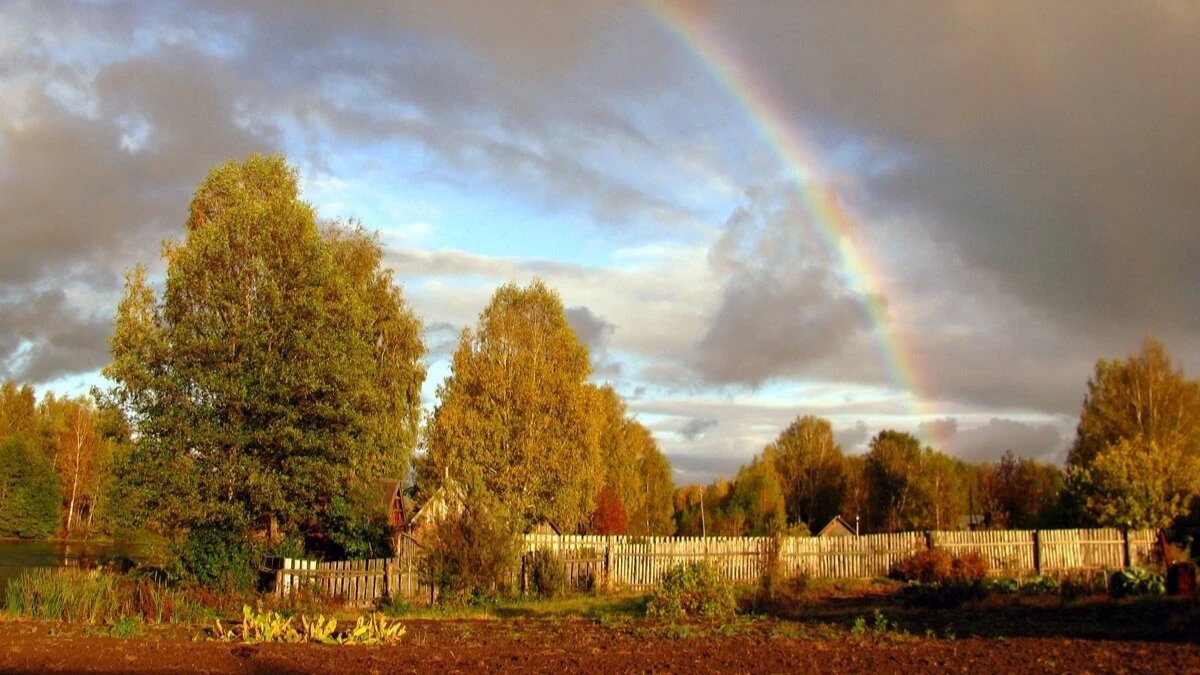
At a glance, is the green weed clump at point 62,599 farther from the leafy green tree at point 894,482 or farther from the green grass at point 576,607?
the leafy green tree at point 894,482

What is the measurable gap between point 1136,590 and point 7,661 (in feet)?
72.6

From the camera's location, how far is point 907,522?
71.8m

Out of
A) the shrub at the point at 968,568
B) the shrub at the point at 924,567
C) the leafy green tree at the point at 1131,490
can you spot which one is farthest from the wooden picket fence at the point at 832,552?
the shrub at the point at 968,568

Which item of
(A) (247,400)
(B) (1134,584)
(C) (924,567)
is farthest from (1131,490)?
(A) (247,400)

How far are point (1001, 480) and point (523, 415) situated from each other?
6024 centimetres

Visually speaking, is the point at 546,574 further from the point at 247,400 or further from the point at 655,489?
the point at 655,489

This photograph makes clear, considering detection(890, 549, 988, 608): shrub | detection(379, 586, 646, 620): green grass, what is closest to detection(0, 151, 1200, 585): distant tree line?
detection(379, 586, 646, 620): green grass

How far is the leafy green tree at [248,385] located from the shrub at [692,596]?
8441 millimetres

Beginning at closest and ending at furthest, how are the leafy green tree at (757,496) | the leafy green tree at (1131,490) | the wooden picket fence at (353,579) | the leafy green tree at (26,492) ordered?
1. the wooden picket fence at (353,579)
2. the leafy green tree at (1131,490)
3. the leafy green tree at (26,492)
4. the leafy green tree at (757,496)

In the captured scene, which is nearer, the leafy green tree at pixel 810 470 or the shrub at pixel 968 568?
the shrub at pixel 968 568

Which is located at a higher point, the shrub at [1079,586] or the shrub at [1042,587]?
the shrub at [1079,586]

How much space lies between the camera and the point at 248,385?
73.6 feet

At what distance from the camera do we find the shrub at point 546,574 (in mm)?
25203

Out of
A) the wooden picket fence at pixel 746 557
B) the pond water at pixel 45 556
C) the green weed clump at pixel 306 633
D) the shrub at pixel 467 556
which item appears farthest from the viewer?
the pond water at pixel 45 556
